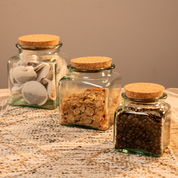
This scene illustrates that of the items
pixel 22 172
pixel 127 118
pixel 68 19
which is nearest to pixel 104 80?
pixel 127 118

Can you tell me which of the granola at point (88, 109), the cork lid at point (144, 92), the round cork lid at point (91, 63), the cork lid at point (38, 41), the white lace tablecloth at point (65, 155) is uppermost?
the cork lid at point (38, 41)

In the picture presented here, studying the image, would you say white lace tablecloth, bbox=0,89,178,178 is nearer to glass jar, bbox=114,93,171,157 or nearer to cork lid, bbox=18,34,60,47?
glass jar, bbox=114,93,171,157

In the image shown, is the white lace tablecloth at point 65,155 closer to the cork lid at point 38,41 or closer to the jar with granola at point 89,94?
the jar with granola at point 89,94

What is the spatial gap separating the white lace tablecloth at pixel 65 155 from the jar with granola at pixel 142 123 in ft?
0.08

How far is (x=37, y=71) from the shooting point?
3.59 ft

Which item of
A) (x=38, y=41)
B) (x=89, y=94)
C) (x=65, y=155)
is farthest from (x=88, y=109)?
(x=38, y=41)

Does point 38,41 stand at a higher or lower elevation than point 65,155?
higher

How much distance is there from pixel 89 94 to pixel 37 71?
0.80ft

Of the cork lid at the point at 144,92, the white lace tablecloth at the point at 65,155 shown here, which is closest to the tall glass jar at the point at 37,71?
the white lace tablecloth at the point at 65,155

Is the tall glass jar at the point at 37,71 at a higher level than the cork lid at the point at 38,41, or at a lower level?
lower

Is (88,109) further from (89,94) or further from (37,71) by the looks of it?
(37,71)

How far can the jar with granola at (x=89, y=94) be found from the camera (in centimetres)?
93

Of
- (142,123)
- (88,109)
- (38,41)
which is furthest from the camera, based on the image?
(38,41)

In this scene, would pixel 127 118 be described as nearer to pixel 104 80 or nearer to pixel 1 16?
pixel 104 80
